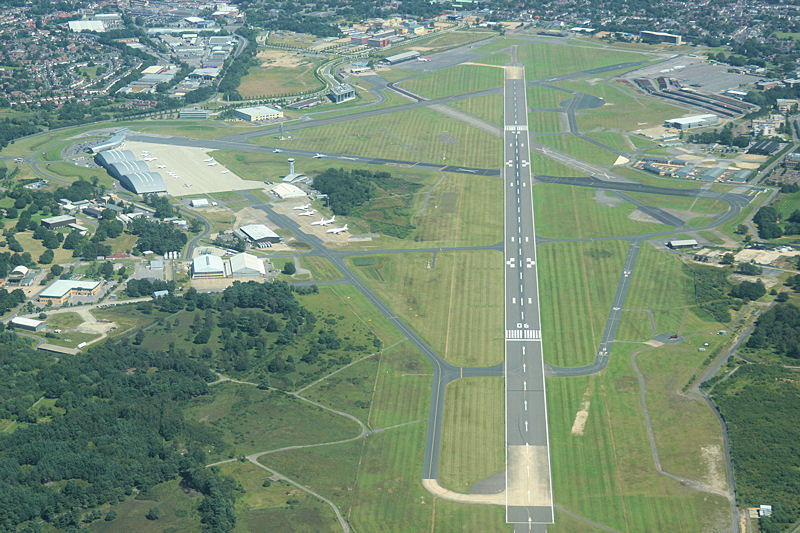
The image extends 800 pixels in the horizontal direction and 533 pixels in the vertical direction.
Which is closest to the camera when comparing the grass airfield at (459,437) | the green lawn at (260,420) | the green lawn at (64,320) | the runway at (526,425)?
the grass airfield at (459,437)

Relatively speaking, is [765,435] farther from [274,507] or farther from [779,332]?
[274,507]

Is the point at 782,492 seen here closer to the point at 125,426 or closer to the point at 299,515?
the point at 299,515

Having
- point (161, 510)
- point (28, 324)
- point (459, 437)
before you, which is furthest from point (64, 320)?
point (459, 437)

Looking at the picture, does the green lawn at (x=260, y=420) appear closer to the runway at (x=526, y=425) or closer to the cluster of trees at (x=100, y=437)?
the cluster of trees at (x=100, y=437)

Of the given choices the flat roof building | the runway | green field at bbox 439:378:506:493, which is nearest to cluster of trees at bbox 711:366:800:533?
the runway

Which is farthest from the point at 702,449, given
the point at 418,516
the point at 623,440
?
the point at 418,516

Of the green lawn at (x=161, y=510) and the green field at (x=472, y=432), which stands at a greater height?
the green lawn at (x=161, y=510)

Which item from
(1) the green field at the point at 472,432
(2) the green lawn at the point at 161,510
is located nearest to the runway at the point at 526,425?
(1) the green field at the point at 472,432
